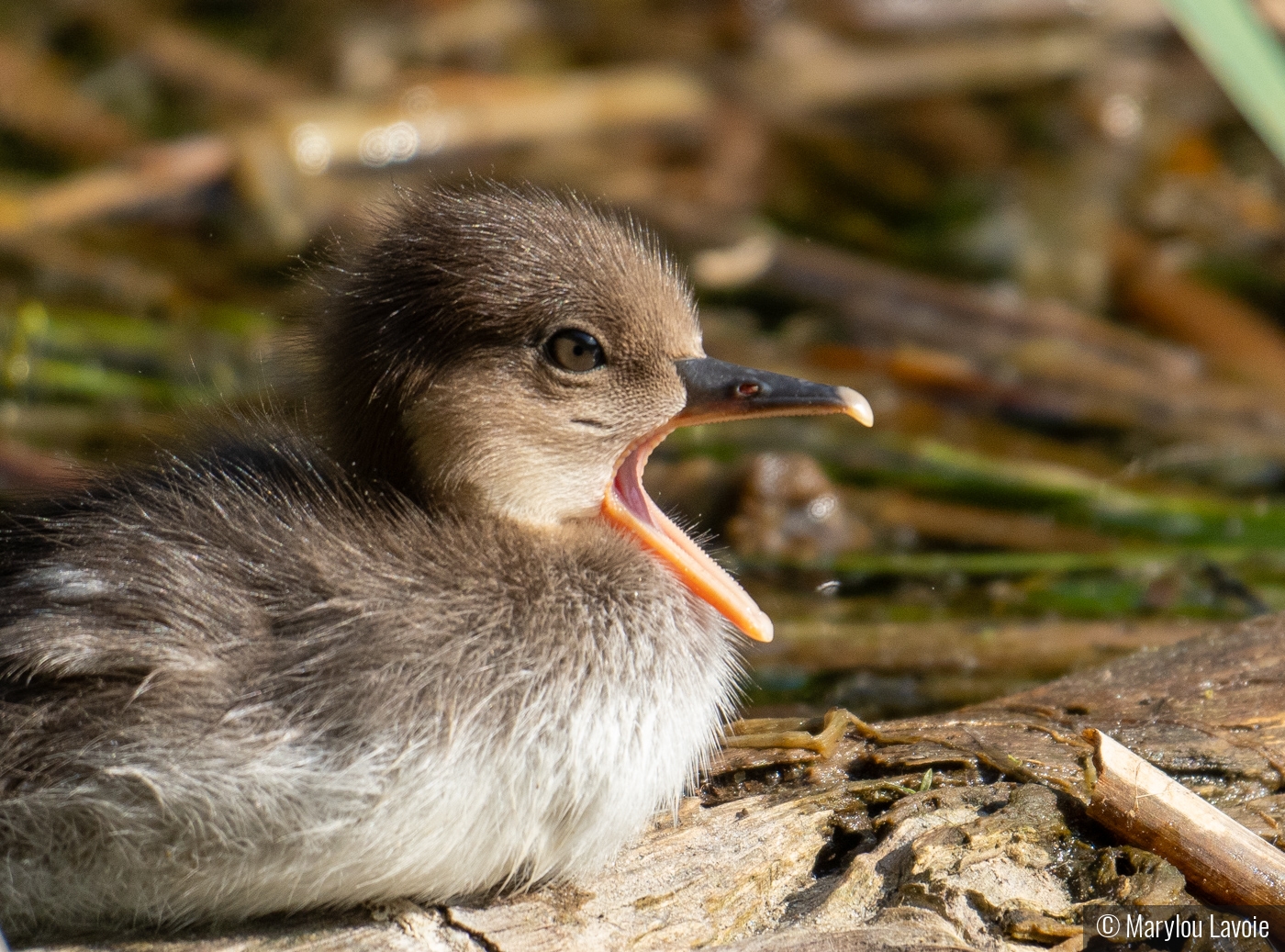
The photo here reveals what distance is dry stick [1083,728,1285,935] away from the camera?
2.93 meters

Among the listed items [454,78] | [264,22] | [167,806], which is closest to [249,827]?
[167,806]

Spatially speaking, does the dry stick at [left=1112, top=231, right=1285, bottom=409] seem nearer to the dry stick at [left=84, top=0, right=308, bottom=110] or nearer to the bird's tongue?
the bird's tongue

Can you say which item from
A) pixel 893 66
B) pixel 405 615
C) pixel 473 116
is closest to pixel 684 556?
pixel 405 615

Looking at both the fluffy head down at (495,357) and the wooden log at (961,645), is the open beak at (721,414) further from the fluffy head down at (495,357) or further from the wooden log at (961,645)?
the wooden log at (961,645)

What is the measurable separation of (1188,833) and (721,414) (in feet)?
4.14

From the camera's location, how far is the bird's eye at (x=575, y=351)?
130 inches

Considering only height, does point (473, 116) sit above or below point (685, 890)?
above

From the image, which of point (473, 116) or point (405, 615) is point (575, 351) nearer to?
point (405, 615)

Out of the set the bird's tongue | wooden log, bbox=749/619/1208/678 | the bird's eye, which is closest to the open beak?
the bird's tongue

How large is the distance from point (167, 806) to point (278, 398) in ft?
4.17

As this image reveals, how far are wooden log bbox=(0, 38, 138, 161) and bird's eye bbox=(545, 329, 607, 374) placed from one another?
19.3 ft

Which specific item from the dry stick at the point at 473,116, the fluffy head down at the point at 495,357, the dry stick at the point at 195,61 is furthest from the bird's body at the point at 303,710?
the dry stick at the point at 195,61

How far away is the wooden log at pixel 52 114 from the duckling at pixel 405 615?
18.4ft

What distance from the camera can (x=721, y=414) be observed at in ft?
11.2
